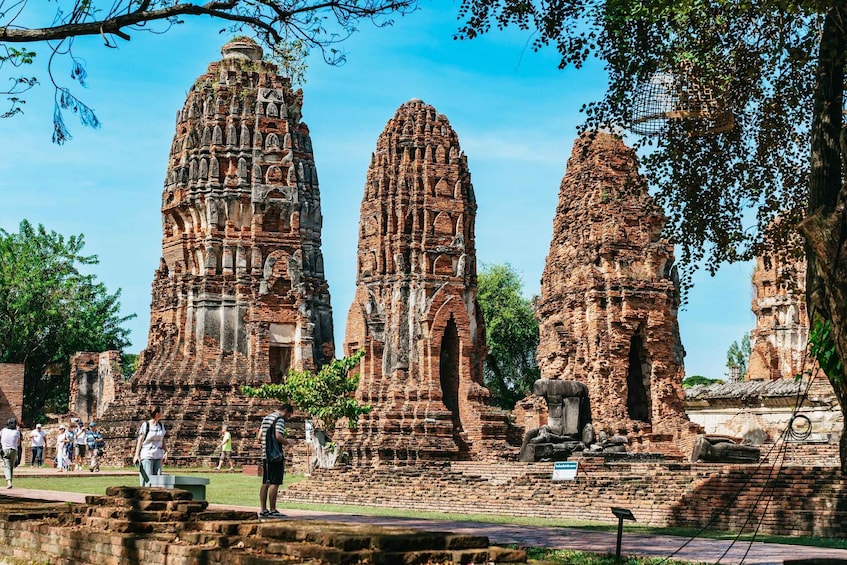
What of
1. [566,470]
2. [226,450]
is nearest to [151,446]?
[566,470]

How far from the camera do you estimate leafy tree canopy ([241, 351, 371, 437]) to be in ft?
93.8

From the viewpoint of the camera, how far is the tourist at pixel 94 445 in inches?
1064

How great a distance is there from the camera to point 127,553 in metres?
8.96

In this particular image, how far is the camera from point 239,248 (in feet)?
115

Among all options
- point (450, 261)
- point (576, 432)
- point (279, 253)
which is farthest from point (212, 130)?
point (576, 432)

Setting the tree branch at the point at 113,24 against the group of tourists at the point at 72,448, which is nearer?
the tree branch at the point at 113,24

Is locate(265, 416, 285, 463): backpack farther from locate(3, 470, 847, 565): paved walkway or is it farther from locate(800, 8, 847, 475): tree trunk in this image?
locate(800, 8, 847, 475): tree trunk

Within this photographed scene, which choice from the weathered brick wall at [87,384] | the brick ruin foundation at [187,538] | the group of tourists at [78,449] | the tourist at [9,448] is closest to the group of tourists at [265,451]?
the brick ruin foundation at [187,538]

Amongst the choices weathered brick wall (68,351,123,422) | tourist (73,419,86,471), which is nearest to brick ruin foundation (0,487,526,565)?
tourist (73,419,86,471)

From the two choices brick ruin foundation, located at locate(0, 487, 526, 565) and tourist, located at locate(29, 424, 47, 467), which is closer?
brick ruin foundation, located at locate(0, 487, 526, 565)

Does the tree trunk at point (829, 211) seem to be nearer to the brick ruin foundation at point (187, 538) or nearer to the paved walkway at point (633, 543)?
the paved walkway at point (633, 543)

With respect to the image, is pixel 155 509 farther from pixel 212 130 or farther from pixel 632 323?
pixel 212 130

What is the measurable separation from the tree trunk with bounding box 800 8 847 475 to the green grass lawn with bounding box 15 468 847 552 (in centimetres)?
368

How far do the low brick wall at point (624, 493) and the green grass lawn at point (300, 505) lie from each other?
0.52 meters
